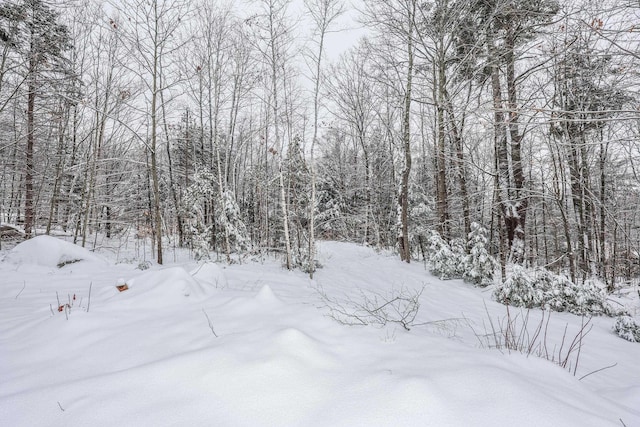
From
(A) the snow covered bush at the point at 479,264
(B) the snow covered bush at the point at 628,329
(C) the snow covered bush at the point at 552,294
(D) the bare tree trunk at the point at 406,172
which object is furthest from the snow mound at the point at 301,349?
(D) the bare tree trunk at the point at 406,172

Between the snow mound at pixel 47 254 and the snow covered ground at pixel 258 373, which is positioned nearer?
the snow covered ground at pixel 258 373

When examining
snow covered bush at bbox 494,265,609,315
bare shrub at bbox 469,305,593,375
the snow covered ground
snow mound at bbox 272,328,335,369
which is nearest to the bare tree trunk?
snow covered bush at bbox 494,265,609,315

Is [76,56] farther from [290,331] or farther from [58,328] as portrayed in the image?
[290,331]

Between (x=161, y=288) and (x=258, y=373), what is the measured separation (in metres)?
2.67

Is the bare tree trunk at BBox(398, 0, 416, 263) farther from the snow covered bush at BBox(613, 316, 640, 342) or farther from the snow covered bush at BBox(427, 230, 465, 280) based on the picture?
the snow covered bush at BBox(613, 316, 640, 342)

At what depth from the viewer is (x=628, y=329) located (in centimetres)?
466

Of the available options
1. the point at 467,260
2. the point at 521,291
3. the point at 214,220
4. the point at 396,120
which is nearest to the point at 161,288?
the point at 521,291

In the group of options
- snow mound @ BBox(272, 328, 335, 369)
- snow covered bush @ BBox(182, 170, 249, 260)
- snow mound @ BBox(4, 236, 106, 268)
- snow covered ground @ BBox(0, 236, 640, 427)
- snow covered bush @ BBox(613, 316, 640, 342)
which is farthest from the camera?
snow covered bush @ BBox(182, 170, 249, 260)

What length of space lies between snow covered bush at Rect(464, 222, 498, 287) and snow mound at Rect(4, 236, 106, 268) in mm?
9847

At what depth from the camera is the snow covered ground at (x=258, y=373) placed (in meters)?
1.47

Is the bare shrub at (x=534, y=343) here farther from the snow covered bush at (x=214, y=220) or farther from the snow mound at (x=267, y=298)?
the snow covered bush at (x=214, y=220)

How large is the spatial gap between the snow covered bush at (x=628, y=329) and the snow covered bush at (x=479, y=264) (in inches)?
118

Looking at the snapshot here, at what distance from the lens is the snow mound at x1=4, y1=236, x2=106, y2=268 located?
21.7 ft

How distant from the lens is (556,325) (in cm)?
506
